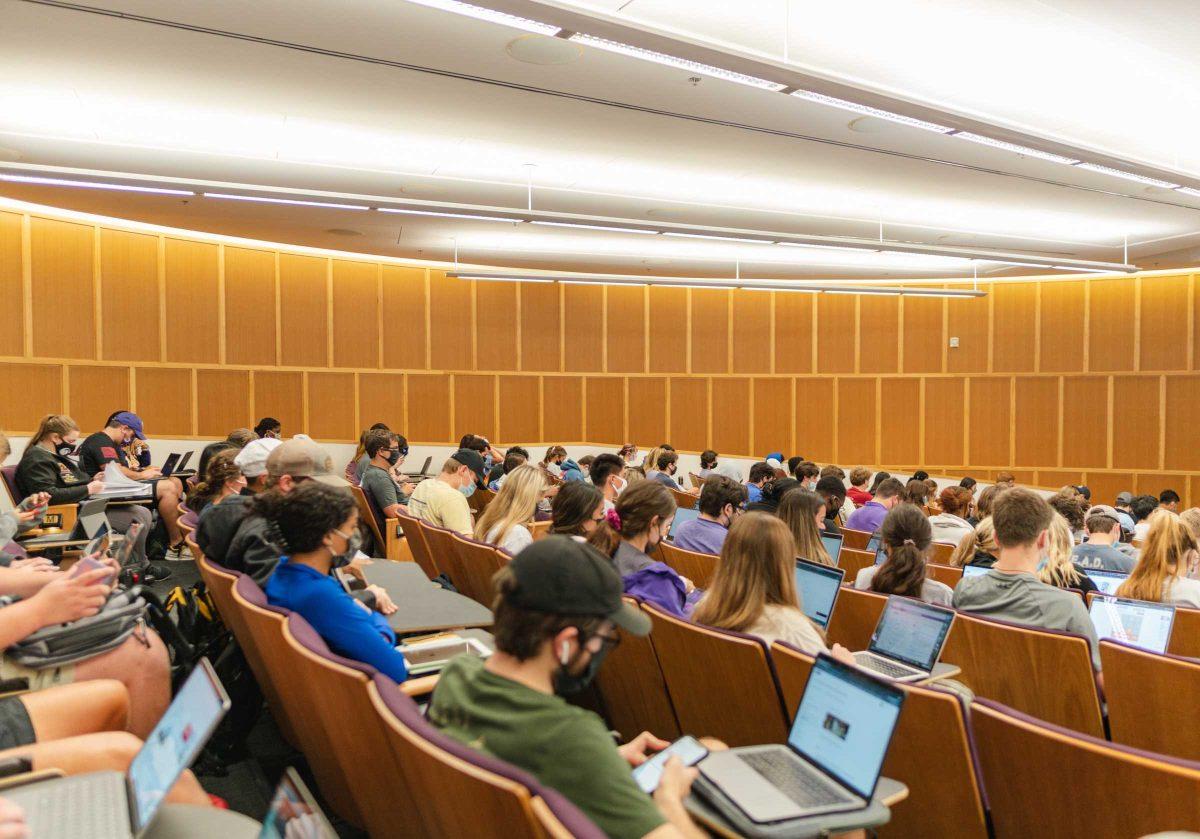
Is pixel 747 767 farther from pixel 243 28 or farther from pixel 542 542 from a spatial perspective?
pixel 243 28

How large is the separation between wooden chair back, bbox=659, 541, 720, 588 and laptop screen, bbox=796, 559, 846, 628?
0.79m

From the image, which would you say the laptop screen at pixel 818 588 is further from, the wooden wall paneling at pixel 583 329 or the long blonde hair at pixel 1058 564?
the wooden wall paneling at pixel 583 329

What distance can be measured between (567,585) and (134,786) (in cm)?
105

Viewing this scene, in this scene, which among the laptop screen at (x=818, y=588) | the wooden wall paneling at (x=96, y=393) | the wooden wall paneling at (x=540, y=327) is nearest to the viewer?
the laptop screen at (x=818, y=588)

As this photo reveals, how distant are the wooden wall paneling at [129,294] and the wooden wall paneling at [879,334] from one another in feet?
38.3

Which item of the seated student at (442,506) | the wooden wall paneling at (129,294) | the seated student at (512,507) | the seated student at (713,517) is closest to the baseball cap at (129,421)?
the wooden wall paneling at (129,294)

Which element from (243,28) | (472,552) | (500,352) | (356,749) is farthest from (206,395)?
(356,749)

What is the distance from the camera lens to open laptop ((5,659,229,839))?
5.13ft

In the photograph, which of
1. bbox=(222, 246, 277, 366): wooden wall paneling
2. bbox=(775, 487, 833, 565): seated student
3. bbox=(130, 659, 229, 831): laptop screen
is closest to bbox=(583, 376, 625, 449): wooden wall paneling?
bbox=(222, 246, 277, 366): wooden wall paneling

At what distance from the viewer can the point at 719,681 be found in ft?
8.21

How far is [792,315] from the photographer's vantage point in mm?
15352

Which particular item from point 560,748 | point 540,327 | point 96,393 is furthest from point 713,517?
point 540,327

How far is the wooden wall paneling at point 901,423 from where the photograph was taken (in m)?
15.1

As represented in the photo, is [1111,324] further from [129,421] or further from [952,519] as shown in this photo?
[129,421]
